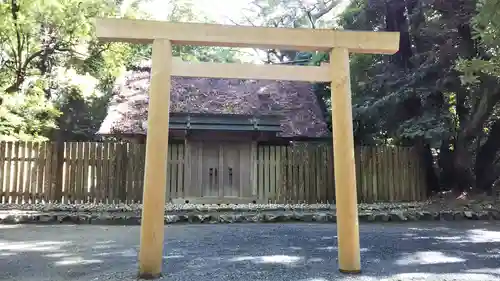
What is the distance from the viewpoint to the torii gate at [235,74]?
3906mm

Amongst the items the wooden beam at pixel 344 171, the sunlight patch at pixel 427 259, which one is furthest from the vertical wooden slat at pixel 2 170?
the sunlight patch at pixel 427 259

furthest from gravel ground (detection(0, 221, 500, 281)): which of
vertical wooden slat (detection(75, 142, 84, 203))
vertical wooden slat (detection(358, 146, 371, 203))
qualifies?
vertical wooden slat (detection(358, 146, 371, 203))

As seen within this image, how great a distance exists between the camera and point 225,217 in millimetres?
8555

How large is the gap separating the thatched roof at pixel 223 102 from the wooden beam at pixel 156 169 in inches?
325

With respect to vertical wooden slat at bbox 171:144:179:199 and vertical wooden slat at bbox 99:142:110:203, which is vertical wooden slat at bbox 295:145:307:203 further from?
vertical wooden slat at bbox 99:142:110:203

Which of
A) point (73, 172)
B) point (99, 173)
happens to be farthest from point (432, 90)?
point (73, 172)

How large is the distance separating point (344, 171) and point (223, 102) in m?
9.56

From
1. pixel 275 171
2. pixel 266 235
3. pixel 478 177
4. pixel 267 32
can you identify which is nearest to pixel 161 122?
pixel 267 32

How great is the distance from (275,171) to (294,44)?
729cm

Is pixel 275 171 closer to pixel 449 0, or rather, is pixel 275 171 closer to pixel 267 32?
pixel 449 0

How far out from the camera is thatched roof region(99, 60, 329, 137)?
12648 mm

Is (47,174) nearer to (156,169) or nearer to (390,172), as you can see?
(156,169)

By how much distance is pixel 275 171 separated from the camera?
1135cm

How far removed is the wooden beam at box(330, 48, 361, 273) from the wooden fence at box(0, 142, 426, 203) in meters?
7.05
